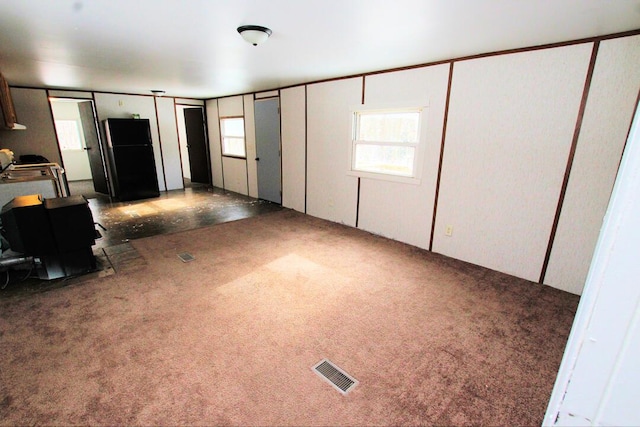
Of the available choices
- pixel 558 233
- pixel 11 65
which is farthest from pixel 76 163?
pixel 558 233

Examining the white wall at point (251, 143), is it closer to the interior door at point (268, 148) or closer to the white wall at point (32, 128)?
the interior door at point (268, 148)

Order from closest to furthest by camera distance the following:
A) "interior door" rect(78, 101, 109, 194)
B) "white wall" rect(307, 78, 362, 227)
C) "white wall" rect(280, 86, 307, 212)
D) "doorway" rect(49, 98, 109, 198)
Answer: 1. "white wall" rect(307, 78, 362, 227)
2. "white wall" rect(280, 86, 307, 212)
3. "interior door" rect(78, 101, 109, 194)
4. "doorway" rect(49, 98, 109, 198)

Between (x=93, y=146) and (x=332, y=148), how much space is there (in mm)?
5611

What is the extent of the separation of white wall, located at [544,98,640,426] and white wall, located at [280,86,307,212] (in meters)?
4.93

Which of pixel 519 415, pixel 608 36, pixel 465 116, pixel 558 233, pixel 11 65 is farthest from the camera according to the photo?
pixel 11 65

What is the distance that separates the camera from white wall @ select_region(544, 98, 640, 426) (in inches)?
17.6

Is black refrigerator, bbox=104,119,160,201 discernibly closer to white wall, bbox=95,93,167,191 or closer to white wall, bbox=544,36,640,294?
white wall, bbox=95,93,167,191

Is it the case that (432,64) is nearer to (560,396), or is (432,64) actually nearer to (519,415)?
(519,415)

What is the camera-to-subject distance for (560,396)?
1.82ft

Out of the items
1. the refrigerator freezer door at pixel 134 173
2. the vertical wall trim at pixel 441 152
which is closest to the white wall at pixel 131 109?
the refrigerator freezer door at pixel 134 173

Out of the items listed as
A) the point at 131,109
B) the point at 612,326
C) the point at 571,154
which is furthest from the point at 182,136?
the point at 612,326

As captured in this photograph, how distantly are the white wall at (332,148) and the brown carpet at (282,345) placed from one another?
1559 millimetres

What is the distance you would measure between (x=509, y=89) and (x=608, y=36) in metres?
0.74

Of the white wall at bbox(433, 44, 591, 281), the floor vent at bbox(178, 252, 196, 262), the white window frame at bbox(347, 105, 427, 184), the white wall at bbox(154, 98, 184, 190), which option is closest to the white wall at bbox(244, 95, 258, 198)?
the white wall at bbox(154, 98, 184, 190)
